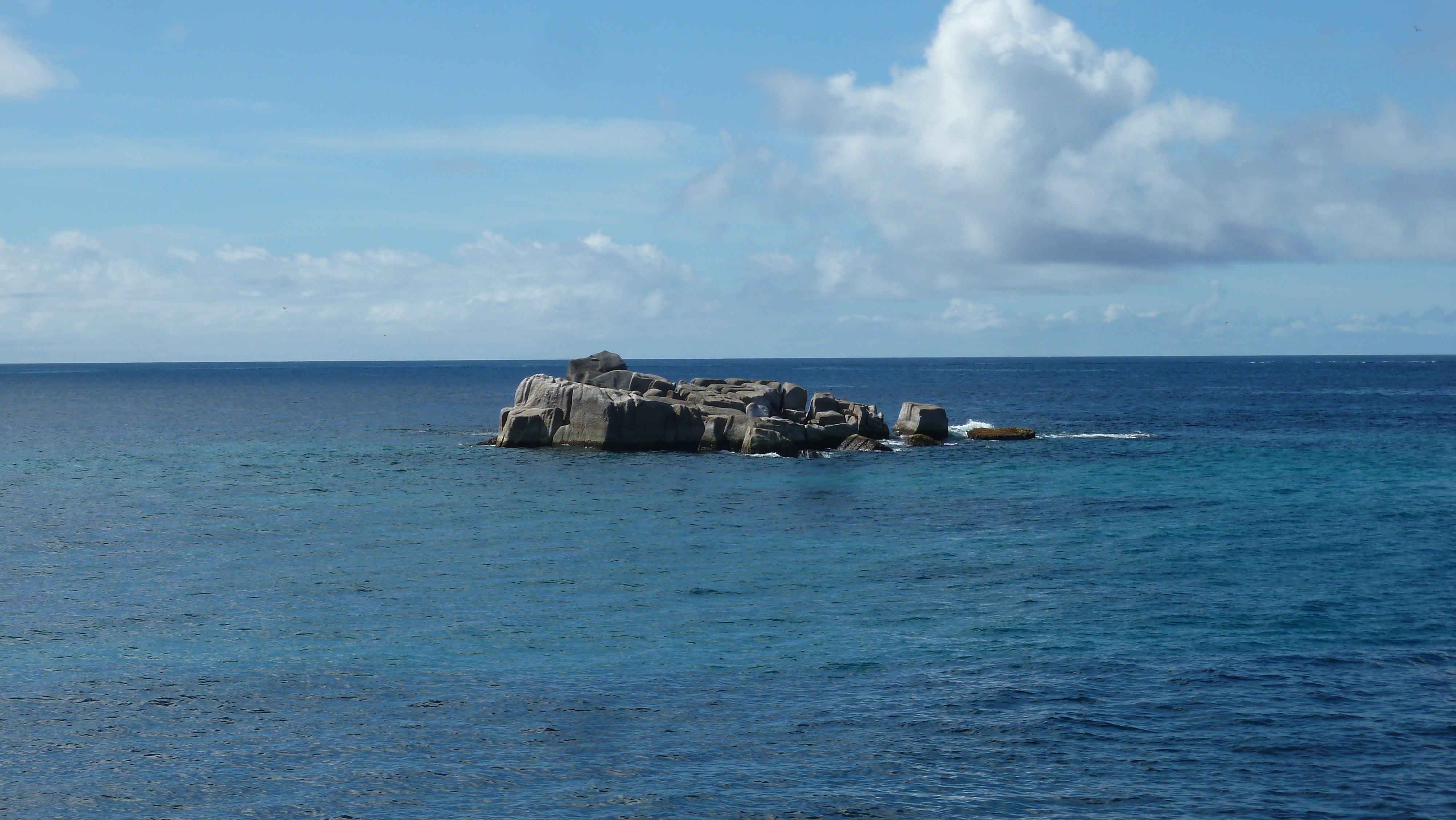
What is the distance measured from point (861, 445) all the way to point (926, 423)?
697 cm

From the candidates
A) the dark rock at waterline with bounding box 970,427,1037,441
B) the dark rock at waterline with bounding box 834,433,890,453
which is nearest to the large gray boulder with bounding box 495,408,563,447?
the dark rock at waterline with bounding box 834,433,890,453

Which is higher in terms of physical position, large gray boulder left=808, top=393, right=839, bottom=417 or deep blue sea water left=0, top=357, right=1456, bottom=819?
large gray boulder left=808, top=393, right=839, bottom=417

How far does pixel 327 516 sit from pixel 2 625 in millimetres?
16479

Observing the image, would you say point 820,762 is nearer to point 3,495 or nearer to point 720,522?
point 720,522

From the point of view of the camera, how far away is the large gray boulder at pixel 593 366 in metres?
71.0

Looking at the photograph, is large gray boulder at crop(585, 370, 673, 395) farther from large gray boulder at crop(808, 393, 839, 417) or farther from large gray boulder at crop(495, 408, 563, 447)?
large gray boulder at crop(808, 393, 839, 417)

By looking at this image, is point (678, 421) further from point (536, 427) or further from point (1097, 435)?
point (1097, 435)

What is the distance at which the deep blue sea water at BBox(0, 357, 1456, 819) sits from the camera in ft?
52.6

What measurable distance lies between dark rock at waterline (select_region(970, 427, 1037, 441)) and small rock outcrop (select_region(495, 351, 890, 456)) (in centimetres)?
707

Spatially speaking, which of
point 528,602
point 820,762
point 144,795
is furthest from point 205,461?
point 820,762

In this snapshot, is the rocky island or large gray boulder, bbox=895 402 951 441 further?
large gray boulder, bbox=895 402 951 441

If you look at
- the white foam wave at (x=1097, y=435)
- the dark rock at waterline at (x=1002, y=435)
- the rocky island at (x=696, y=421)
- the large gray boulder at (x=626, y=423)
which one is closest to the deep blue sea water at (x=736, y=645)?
the rocky island at (x=696, y=421)

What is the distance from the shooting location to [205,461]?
6128cm

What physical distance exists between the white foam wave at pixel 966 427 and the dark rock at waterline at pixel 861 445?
1011cm
